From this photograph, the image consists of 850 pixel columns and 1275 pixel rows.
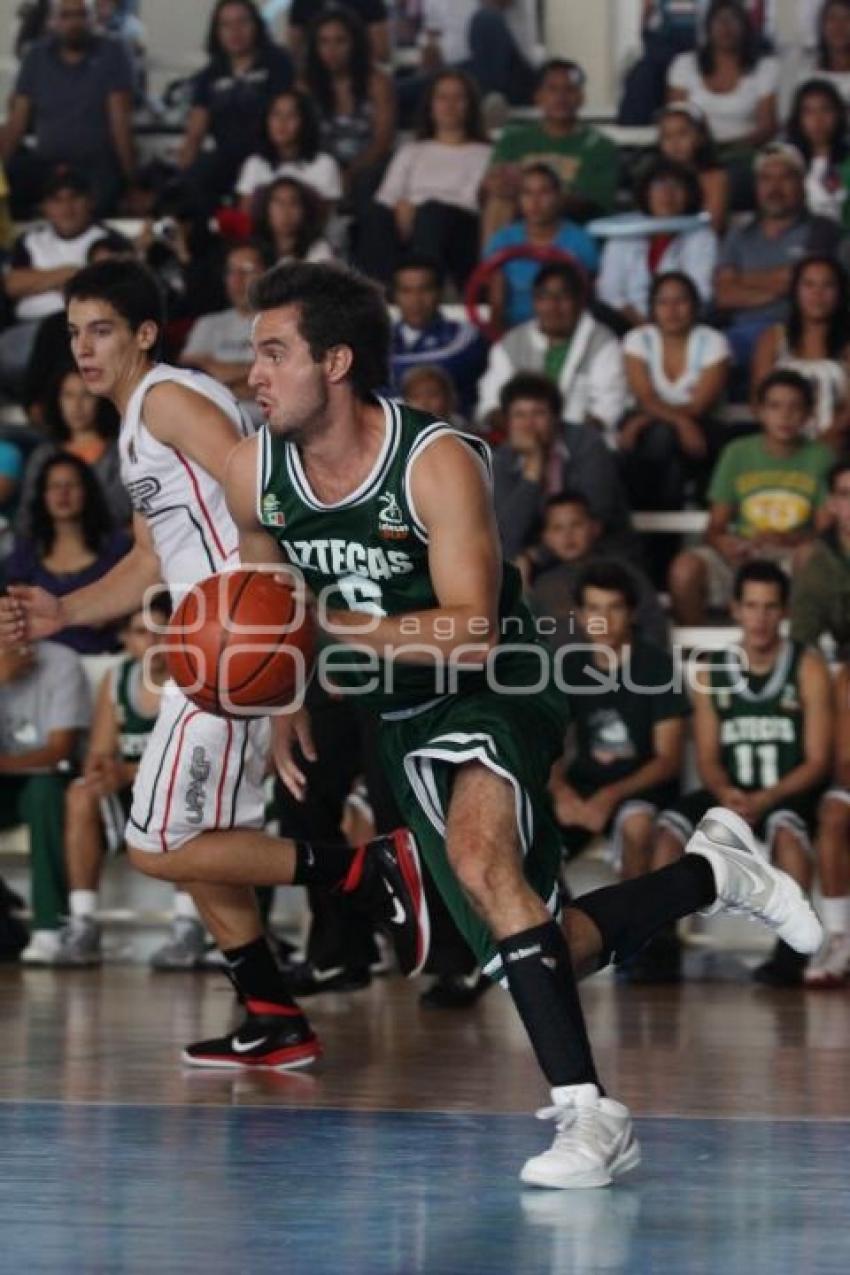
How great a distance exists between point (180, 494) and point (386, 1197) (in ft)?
7.00

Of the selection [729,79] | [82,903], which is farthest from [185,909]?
[729,79]

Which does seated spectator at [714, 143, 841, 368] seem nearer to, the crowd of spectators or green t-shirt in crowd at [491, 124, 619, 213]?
the crowd of spectators

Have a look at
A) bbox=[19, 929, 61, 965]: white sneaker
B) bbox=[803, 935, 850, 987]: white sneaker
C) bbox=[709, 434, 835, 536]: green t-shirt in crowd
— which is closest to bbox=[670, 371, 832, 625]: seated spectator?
bbox=[709, 434, 835, 536]: green t-shirt in crowd

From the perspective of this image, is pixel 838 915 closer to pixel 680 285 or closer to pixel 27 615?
pixel 680 285

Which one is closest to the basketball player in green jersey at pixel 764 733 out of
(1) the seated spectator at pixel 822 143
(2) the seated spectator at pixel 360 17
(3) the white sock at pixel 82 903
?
(3) the white sock at pixel 82 903

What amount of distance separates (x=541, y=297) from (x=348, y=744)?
2.53m

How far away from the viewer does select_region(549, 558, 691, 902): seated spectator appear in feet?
27.7

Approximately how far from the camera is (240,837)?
565 centimetres

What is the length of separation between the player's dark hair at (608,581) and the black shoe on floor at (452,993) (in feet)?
5.26

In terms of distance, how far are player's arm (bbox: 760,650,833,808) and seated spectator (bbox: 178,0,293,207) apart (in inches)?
175

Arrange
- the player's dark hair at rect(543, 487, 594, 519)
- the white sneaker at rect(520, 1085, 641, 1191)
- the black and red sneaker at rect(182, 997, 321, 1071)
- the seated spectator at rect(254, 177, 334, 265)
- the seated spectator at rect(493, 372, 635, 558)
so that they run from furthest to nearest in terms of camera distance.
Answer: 1. the seated spectator at rect(254, 177, 334, 265)
2. the seated spectator at rect(493, 372, 635, 558)
3. the player's dark hair at rect(543, 487, 594, 519)
4. the black and red sneaker at rect(182, 997, 321, 1071)
5. the white sneaker at rect(520, 1085, 641, 1191)

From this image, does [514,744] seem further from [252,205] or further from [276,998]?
[252,205]

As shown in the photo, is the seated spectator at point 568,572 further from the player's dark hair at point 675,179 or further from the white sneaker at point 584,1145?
the white sneaker at point 584,1145

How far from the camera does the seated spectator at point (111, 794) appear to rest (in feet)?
27.9
